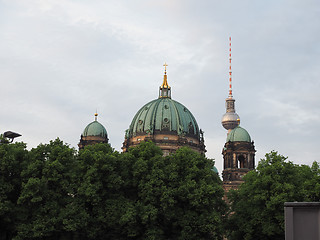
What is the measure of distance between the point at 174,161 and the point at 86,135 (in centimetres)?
5614

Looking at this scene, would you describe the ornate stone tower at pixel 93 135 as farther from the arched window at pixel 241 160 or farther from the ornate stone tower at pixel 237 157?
the arched window at pixel 241 160

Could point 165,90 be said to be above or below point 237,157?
above

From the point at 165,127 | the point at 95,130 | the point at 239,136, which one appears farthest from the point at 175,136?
the point at 95,130

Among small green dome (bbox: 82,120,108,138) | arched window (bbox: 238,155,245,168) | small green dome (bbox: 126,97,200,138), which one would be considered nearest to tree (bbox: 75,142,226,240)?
small green dome (bbox: 126,97,200,138)

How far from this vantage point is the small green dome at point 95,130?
340 ft

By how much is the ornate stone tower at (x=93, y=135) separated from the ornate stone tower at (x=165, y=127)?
5.27 m

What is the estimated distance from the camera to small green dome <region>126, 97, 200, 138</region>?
10131 cm

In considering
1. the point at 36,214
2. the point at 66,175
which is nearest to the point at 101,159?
the point at 66,175

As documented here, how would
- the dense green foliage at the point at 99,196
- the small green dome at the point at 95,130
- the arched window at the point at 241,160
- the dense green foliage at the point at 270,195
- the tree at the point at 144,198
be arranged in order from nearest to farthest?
the dense green foliage at the point at 99,196
the tree at the point at 144,198
the dense green foliage at the point at 270,195
the arched window at the point at 241,160
the small green dome at the point at 95,130

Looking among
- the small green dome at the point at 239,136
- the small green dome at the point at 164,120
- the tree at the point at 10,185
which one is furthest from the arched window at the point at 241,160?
the tree at the point at 10,185

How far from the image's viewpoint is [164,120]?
102000 millimetres

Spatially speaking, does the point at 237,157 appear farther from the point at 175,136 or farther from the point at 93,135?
the point at 93,135

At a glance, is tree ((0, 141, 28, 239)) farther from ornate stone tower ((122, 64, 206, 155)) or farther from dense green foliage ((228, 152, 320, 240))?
ornate stone tower ((122, 64, 206, 155))

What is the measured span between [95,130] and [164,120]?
1595 cm
